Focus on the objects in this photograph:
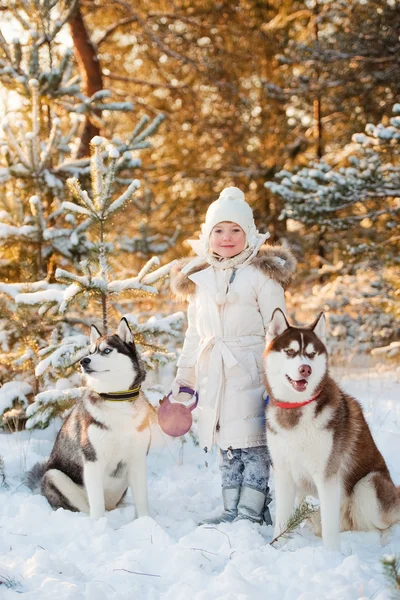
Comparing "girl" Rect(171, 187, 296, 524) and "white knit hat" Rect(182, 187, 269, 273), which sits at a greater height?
"white knit hat" Rect(182, 187, 269, 273)

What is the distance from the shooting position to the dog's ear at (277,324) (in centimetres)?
347

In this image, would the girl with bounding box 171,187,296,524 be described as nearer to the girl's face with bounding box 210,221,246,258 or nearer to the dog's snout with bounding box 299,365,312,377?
the girl's face with bounding box 210,221,246,258

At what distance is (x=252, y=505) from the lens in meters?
3.94

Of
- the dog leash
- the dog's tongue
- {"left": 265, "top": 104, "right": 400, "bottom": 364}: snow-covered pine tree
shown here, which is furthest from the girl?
{"left": 265, "top": 104, "right": 400, "bottom": 364}: snow-covered pine tree

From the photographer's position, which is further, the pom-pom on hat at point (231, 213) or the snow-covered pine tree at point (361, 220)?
the snow-covered pine tree at point (361, 220)

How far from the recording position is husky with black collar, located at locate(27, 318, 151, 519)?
3.83 m

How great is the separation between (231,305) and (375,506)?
1598mm

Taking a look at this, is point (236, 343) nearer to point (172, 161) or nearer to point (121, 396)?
point (121, 396)

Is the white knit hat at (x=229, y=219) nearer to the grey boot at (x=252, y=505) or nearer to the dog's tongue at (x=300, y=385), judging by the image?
the dog's tongue at (x=300, y=385)

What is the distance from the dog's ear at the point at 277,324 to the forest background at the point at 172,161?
1551 mm

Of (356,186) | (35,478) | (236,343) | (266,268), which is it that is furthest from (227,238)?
(356,186)

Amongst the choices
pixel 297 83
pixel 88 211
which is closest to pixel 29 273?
pixel 88 211

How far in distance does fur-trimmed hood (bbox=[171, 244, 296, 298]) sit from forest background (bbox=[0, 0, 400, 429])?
1.60 ft

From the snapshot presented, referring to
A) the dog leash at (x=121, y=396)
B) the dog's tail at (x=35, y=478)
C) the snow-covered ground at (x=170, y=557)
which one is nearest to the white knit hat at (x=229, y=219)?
the dog leash at (x=121, y=396)
